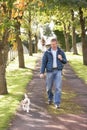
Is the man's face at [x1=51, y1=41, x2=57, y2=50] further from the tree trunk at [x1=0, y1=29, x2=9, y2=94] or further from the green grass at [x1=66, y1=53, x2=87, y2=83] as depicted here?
the green grass at [x1=66, y1=53, x2=87, y2=83]

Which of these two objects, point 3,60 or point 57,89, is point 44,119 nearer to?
point 57,89

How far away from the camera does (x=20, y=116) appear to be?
36.8ft

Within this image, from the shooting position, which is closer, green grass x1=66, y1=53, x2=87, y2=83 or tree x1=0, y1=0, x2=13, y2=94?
tree x1=0, y1=0, x2=13, y2=94

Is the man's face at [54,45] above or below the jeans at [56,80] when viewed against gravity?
above

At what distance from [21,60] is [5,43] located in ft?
44.3

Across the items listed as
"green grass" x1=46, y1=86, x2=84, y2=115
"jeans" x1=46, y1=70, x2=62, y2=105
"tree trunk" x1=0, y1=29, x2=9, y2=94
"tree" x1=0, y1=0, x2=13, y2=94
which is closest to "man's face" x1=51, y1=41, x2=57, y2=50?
"jeans" x1=46, y1=70, x2=62, y2=105

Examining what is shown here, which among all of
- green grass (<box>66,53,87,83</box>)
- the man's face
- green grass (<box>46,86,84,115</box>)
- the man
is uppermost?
the man's face

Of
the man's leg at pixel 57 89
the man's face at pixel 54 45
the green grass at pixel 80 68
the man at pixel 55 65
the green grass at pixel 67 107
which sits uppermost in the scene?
the man's face at pixel 54 45

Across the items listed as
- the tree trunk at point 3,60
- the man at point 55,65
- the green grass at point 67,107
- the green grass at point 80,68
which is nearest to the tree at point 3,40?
the tree trunk at point 3,60

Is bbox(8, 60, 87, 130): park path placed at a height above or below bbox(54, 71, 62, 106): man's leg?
below

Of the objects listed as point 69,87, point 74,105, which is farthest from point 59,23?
point 74,105

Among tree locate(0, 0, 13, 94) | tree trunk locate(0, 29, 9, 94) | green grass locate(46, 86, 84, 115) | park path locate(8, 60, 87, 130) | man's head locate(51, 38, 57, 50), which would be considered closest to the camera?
park path locate(8, 60, 87, 130)

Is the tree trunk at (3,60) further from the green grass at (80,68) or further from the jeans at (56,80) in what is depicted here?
the green grass at (80,68)

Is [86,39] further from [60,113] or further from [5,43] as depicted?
[60,113]
